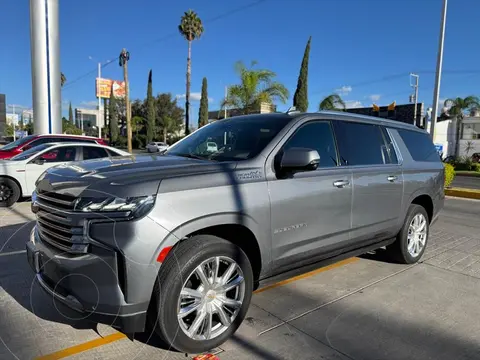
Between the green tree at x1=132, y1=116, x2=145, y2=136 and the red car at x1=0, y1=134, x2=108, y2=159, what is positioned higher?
the green tree at x1=132, y1=116, x2=145, y2=136

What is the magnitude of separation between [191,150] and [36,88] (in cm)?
1709

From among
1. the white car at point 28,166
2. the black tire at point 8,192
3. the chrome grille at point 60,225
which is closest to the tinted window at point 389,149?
the chrome grille at point 60,225

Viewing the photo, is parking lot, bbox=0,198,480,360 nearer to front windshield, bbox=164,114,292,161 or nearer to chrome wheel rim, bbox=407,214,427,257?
chrome wheel rim, bbox=407,214,427,257

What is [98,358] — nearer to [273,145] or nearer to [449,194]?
[273,145]

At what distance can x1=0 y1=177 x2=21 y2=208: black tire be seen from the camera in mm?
8891

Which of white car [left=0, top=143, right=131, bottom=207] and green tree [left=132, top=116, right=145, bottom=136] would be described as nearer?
white car [left=0, top=143, right=131, bottom=207]

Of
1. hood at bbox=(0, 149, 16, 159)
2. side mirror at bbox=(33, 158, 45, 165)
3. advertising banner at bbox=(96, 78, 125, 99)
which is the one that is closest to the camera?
side mirror at bbox=(33, 158, 45, 165)

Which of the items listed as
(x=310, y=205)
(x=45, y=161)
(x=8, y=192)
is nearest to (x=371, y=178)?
(x=310, y=205)

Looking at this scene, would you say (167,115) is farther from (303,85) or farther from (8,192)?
(8,192)

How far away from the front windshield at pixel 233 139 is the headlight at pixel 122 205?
1101 mm

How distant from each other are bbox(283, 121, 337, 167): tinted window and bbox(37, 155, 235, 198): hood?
0.88 meters

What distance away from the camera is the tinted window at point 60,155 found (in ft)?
30.9

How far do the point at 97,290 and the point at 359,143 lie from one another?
3.21 m

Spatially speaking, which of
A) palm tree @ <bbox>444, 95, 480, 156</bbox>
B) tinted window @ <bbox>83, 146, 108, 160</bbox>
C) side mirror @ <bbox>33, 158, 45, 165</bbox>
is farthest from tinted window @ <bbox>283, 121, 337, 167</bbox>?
palm tree @ <bbox>444, 95, 480, 156</bbox>
